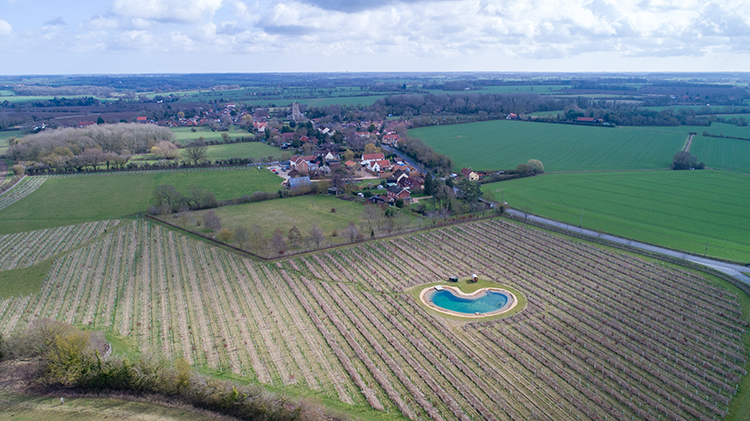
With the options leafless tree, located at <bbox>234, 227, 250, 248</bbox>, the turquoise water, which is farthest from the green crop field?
the turquoise water

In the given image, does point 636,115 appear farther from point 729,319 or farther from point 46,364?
point 46,364

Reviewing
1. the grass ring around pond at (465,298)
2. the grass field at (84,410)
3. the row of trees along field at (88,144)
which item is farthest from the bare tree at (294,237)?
the row of trees along field at (88,144)

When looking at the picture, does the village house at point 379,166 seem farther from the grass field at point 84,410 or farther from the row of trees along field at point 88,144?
the grass field at point 84,410

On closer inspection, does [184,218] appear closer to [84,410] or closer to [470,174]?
[84,410]

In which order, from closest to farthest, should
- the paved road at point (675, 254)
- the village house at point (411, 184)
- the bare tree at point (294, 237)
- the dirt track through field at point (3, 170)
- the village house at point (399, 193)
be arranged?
the paved road at point (675, 254), the bare tree at point (294, 237), the village house at point (399, 193), the village house at point (411, 184), the dirt track through field at point (3, 170)

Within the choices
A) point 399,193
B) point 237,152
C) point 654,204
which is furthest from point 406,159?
point 654,204

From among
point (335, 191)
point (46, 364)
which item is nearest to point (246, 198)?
point (335, 191)
